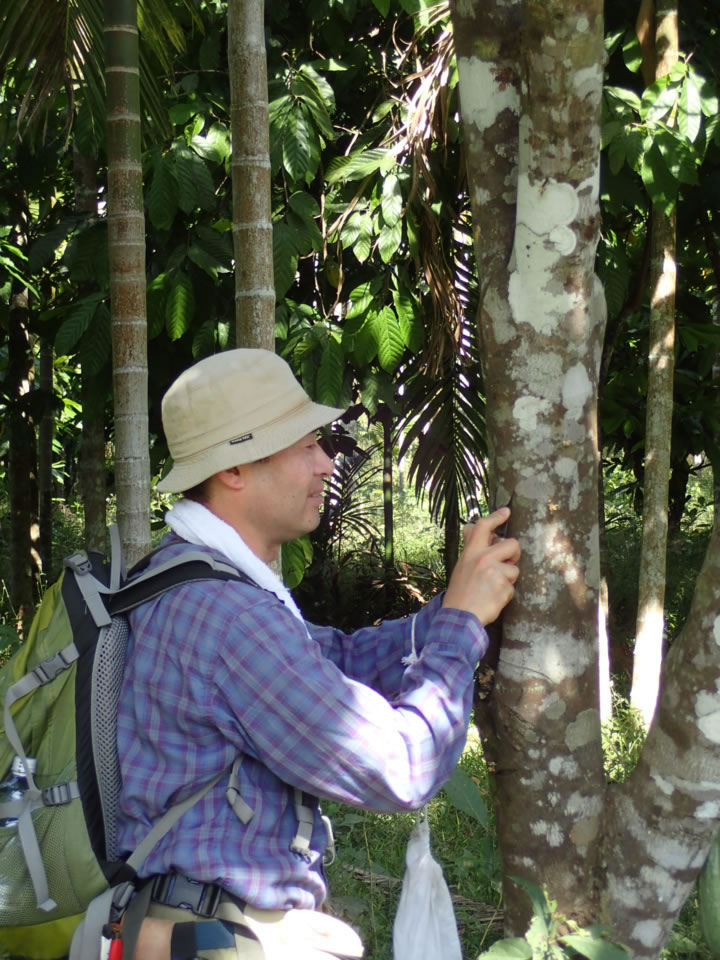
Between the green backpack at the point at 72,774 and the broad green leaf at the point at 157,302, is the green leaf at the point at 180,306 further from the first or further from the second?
the green backpack at the point at 72,774

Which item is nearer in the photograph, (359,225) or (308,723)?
(308,723)

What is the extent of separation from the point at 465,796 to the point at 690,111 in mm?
2737

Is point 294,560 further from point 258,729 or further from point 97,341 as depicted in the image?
point 258,729

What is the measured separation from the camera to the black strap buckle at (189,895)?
1.58 meters

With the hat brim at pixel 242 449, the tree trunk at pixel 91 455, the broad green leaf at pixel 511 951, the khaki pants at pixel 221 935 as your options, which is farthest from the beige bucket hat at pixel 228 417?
the tree trunk at pixel 91 455

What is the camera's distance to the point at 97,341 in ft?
13.8

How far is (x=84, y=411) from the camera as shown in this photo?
15.5ft

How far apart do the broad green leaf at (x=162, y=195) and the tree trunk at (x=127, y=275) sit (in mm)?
600

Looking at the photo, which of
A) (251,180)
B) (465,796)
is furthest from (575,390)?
(251,180)

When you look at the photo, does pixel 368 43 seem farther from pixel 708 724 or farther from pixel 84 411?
pixel 708 724

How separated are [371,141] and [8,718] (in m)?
3.65

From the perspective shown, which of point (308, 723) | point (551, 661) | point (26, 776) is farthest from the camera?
point (551, 661)

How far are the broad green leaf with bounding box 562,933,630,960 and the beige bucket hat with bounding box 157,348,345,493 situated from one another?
93 centimetres

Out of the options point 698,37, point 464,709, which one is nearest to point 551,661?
point 464,709
